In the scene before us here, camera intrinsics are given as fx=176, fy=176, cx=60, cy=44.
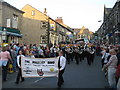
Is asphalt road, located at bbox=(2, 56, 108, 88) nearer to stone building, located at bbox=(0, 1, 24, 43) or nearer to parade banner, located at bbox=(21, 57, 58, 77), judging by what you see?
parade banner, located at bbox=(21, 57, 58, 77)

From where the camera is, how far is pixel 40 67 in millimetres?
8797

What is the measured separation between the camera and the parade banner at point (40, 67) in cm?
859

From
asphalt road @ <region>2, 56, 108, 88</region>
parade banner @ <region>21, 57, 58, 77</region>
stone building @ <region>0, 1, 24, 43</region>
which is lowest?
asphalt road @ <region>2, 56, 108, 88</region>

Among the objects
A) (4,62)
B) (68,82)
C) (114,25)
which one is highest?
(114,25)

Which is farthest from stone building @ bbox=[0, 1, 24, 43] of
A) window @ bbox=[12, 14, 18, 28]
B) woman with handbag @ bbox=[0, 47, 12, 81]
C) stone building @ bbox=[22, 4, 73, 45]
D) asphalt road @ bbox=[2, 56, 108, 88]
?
asphalt road @ bbox=[2, 56, 108, 88]

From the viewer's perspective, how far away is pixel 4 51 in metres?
10.1

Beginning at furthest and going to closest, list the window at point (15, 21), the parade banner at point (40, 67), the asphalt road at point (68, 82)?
the window at point (15, 21)
the parade banner at point (40, 67)
the asphalt road at point (68, 82)

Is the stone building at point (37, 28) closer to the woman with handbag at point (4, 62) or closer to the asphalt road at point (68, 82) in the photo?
the asphalt road at point (68, 82)

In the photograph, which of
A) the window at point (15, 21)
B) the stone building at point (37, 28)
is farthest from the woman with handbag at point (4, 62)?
the stone building at point (37, 28)

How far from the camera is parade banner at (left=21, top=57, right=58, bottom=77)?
8594 mm

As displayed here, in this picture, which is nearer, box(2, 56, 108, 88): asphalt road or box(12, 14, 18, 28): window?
box(2, 56, 108, 88): asphalt road

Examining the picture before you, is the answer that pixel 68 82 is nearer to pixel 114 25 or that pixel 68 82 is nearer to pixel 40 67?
pixel 40 67

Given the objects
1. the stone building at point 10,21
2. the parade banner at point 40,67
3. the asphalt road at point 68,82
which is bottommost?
the asphalt road at point 68,82

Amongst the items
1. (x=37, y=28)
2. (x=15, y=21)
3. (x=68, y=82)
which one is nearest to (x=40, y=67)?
(x=68, y=82)
